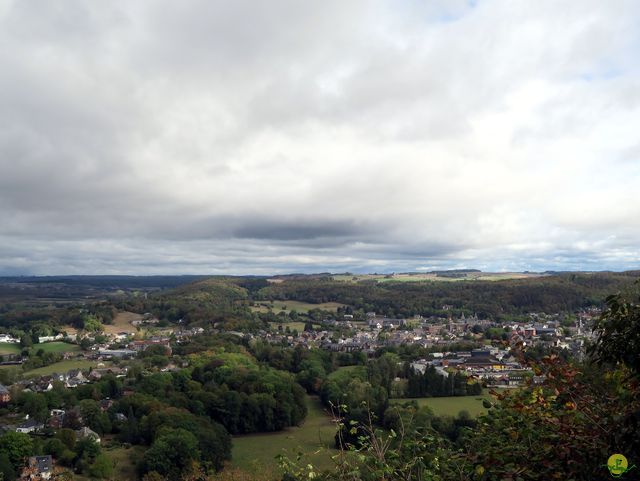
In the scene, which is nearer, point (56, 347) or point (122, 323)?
point (56, 347)

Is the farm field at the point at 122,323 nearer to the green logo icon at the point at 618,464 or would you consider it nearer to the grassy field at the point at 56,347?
the grassy field at the point at 56,347

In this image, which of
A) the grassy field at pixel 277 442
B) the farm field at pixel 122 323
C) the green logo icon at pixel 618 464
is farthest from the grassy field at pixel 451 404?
the farm field at pixel 122 323

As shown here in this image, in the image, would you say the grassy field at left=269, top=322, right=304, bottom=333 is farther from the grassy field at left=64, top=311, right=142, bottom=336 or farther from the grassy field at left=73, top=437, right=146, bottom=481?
the grassy field at left=73, top=437, right=146, bottom=481

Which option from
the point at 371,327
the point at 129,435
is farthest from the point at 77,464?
the point at 371,327

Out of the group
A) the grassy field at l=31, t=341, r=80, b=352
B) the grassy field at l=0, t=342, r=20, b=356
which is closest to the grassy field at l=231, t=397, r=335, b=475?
the grassy field at l=31, t=341, r=80, b=352

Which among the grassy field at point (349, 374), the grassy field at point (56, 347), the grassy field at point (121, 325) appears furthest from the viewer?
the grassy field at point (121, 325)

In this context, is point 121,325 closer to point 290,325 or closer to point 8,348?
point 8,348

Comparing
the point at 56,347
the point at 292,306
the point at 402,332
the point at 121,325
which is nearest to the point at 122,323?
the point at 121,325
